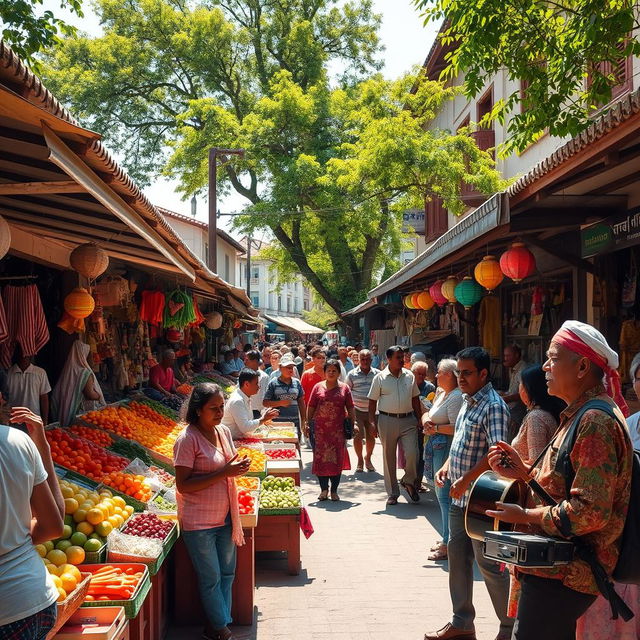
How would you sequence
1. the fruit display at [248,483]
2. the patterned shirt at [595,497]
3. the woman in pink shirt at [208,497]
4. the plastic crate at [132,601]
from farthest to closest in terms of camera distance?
the fruit display at [248,483] < the woman in pink shirt at [208,497] < the plastic crate at [132,601] < the patterned shirt at [595,497]

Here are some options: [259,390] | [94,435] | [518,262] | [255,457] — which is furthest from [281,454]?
[518,262]

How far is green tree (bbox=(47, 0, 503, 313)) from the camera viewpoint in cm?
2502

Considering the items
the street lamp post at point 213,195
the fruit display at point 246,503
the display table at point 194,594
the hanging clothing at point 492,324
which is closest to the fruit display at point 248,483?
the fruit display at point 246,503

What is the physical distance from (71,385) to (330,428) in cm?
323

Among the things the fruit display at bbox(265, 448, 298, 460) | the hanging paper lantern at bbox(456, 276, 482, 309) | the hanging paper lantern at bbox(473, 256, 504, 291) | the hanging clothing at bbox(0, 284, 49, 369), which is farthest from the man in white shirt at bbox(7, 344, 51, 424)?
the hanging paper lantern at bbox(456, 276, 482, 309)

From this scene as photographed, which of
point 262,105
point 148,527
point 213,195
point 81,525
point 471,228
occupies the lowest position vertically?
point 148,527

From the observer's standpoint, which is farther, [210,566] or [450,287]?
[450,287]

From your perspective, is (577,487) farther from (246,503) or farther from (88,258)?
(88,258)

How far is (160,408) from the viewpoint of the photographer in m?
10.8

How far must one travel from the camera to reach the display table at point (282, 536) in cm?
638

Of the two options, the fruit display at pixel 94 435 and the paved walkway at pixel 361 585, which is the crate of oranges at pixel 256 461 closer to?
the paved walkway at pixel 361 585

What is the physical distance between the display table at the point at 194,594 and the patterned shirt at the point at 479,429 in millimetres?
1694

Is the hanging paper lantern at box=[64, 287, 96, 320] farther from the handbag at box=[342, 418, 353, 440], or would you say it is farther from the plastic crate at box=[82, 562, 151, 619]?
the plastic crate at box=[82, 562, 151, 619]

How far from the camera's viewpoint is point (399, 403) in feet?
29.5
